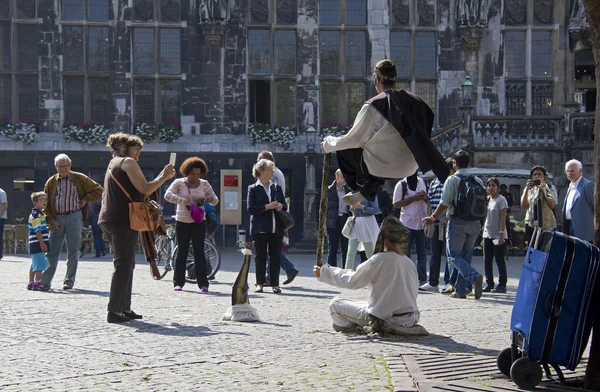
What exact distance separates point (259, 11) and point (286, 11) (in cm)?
77

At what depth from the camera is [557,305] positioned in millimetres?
6277

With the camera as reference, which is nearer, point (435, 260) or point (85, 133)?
point (435, 260)

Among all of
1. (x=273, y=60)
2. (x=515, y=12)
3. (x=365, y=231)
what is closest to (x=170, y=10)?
(x=273, y=60)

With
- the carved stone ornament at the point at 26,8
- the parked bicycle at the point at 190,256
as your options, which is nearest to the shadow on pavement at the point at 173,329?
the parked bicycle at the point at 190,256

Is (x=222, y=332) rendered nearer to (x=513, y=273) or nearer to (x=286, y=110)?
(x=513, y=273)

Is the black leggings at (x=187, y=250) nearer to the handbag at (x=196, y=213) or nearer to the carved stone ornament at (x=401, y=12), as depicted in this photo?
the handbag at (x=196, y=213)

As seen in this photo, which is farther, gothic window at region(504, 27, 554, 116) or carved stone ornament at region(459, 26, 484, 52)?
gothic window at region(504, 27, 554, 116)

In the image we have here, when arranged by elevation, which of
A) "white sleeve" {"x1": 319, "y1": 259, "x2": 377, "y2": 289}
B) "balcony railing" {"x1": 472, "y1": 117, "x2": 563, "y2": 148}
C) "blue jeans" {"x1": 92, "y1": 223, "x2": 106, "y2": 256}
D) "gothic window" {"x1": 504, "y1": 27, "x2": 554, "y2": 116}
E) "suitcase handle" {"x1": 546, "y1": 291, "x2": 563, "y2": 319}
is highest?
"gothic window" {"x1": 504, "y1": 27, "x2": 554, "y2": 116}

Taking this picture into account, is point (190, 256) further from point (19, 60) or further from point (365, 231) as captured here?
point (19, 60)

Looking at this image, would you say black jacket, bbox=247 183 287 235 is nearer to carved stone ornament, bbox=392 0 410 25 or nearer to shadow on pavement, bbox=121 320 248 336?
shadow on pavement, bbox=121 320 248 336

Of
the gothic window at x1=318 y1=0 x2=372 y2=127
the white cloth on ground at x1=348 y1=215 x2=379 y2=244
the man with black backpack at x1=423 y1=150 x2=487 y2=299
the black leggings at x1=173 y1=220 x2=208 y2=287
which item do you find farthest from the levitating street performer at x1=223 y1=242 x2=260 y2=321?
the gothic window at x1=318 y1=0 x2=372 y2=127

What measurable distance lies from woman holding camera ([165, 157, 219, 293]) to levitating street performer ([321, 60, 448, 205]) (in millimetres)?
6061

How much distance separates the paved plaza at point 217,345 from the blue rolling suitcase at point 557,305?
0.39 meters

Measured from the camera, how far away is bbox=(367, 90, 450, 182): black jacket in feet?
26.3
